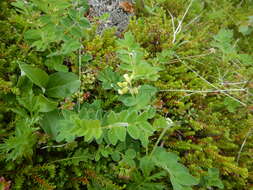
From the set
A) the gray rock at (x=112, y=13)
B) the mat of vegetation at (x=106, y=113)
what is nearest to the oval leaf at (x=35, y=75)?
the mat of vegetation at (x=106, y=113)

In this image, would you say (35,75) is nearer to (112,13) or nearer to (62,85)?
(62,85)

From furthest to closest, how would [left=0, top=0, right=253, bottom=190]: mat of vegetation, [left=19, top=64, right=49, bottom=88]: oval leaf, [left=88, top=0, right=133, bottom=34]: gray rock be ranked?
[left=88, top=0, right=133, bottom=34]: gray rock → [left=19, top=64, right=49, bottom=88]: oval leaf → [left=0, top=0, right=253, bottom=190]: mat of vegetation

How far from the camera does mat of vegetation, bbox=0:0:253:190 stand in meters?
1.24

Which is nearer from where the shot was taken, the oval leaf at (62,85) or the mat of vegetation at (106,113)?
the mat of vegetation at (106,113)

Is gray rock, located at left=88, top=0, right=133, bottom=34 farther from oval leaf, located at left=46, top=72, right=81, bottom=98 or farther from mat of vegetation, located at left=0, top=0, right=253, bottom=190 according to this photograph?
oval leaf, located at left=46, top=72, right=81, bottom=98

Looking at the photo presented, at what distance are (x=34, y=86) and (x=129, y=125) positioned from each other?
0.65m

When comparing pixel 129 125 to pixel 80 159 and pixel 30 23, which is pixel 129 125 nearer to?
pixel 80 159

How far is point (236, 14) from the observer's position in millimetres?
3201

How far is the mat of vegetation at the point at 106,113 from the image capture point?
48.7 inches

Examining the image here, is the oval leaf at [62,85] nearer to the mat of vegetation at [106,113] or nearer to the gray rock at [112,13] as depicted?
the mat of vegetation at [106,113]

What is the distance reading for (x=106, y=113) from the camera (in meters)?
1.29

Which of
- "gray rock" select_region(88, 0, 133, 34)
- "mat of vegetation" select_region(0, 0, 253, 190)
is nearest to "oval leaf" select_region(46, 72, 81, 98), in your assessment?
"mat of vegetation" select_region(0, 0, 253, 190)

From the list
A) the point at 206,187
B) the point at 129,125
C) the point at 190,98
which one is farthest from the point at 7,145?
the point at 190,98

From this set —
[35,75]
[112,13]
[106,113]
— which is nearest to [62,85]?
[35,75]
